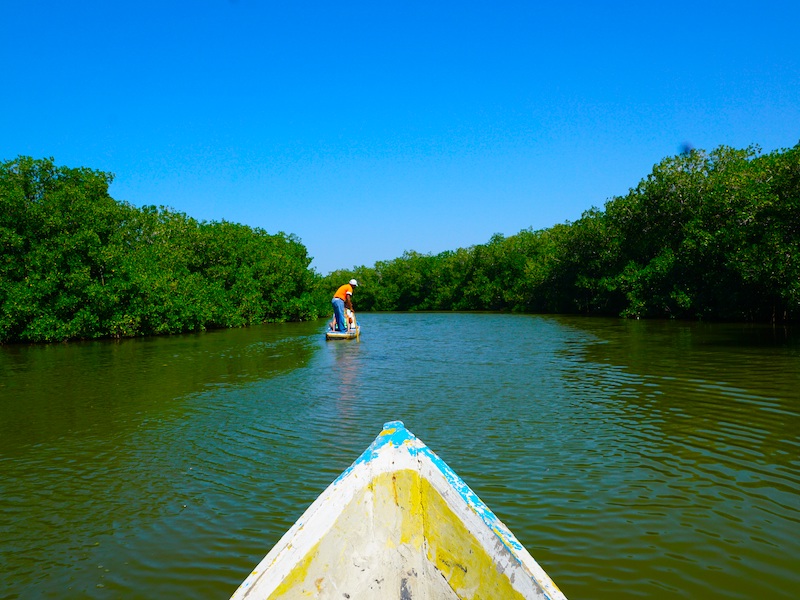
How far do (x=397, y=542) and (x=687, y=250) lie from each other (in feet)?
115

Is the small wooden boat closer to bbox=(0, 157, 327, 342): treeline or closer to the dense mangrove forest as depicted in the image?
the dense mangrove forest

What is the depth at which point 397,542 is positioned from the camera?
10.9 feet

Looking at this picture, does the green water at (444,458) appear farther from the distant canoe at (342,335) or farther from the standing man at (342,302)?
the distant canoe at (342,335)

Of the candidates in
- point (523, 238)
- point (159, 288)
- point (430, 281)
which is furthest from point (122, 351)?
point (430, 281)

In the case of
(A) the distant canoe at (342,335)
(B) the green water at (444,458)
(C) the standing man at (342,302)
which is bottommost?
(B) the green water at (444,458)

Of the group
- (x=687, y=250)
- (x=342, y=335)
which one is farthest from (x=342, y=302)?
(x=687, y=250)

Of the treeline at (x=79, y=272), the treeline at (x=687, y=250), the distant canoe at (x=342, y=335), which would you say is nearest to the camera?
the treeline at (x=687, y=250)

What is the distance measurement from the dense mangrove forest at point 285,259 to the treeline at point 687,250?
0.28 feet

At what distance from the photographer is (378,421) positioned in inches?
348

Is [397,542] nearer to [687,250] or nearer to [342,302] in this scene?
[342,302]

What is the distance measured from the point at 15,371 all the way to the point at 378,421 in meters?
13.1

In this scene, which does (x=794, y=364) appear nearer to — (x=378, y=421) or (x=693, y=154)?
(x=378, y=421)

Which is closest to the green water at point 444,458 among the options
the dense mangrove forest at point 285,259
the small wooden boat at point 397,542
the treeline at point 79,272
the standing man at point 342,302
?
the small wooden boat at point 397,542

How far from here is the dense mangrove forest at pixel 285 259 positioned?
25.9 metres
